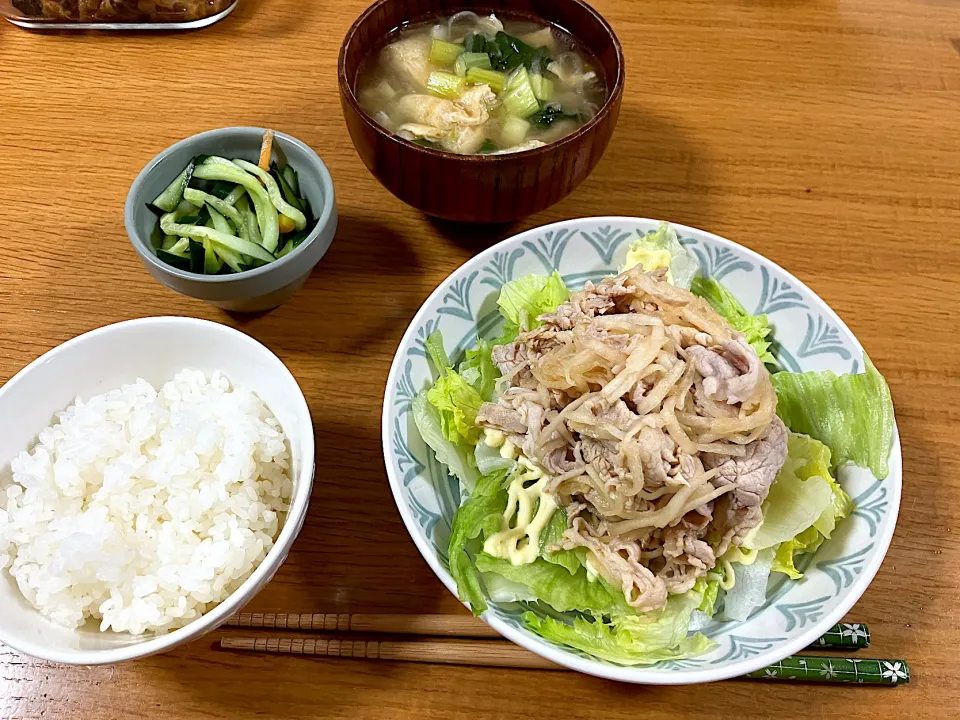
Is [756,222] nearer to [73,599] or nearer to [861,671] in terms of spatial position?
[861,671]

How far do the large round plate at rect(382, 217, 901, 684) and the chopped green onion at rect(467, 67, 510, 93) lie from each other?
0.60 meters

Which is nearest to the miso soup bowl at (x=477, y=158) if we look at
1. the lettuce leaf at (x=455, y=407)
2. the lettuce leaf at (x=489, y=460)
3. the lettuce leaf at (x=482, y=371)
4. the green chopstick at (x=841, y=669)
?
the lettuce leaf at (x=482, y=371)

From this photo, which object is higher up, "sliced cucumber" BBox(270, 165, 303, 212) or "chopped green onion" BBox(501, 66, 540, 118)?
"chopped green onion" BBox(501, 66, 540, 118)

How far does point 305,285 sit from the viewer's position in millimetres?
2021

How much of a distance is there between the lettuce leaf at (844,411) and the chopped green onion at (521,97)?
1.07 metres

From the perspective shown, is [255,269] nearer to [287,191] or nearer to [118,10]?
[287,191]

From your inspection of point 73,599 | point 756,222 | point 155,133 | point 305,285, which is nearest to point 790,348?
point 756,222

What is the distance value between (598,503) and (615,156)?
55.4 inches

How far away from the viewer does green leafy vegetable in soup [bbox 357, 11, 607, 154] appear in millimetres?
2012

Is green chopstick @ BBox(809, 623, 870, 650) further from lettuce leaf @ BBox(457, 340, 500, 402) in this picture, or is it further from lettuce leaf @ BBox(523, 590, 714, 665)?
lettuce leaf @ BBox(457, 340, 500, 402)

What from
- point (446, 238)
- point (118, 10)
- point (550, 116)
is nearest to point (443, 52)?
point (550, 116)

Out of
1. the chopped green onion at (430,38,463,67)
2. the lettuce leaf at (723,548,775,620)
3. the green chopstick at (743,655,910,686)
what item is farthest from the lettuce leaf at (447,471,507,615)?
the chopped green onion at (430,38,463,67)

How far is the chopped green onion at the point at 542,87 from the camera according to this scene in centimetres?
207

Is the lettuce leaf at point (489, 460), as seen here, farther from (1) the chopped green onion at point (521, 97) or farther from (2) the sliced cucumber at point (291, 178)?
(1) the chopped green onion at point (521, 97)
